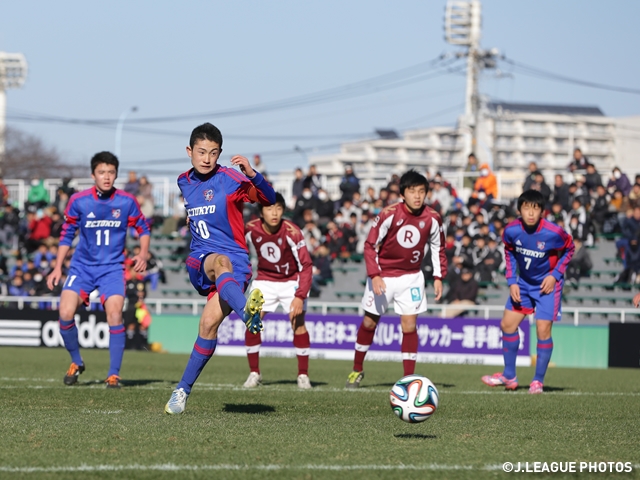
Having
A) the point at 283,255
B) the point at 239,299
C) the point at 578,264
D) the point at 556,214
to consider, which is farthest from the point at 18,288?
the point at 239,299

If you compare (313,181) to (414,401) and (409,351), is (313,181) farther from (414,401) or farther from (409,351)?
(414,401)

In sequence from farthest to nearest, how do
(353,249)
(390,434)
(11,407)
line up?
(353,249)
(11,407)
(390,434)

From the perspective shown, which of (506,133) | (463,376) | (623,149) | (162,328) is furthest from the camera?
(506,133)

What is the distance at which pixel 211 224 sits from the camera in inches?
321

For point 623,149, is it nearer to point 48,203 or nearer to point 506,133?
point 506,133

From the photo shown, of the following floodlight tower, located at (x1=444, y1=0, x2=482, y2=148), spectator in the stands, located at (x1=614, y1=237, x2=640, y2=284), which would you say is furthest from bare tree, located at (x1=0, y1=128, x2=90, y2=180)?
spectator in the stands, located at (x1=614, y1=237, x2=640, y2=284)

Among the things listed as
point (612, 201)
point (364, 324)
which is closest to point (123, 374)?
point (364, 324)

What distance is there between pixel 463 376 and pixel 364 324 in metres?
3.53

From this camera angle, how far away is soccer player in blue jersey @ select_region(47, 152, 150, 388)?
36.2 ft

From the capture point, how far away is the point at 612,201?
26.0m

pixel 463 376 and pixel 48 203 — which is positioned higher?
pixel 48 203

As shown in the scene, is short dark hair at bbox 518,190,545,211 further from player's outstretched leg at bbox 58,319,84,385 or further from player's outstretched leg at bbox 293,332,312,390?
Answer: player's outstretched leg at bbox 58,319,84,385

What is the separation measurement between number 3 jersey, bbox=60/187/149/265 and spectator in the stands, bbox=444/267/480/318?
12621mm

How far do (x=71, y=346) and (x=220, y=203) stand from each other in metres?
4.08
